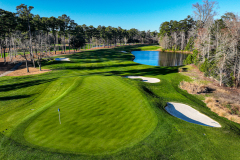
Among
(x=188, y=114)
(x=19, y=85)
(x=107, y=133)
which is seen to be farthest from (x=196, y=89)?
(x=19, y=85)

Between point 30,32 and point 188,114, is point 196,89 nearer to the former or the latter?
point 188,114

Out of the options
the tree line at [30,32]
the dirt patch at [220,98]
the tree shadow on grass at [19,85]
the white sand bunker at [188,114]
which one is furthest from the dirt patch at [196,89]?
the tree line at [30,32]

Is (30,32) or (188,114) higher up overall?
(30,32)

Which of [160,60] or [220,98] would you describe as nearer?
[220,98]

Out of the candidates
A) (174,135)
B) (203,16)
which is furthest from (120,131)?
(203,16)

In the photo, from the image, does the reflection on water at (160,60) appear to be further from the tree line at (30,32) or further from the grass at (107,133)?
the grass at (107,133)

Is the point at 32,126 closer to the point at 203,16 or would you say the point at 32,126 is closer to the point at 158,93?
the point at 158,93
